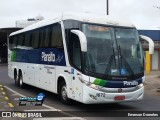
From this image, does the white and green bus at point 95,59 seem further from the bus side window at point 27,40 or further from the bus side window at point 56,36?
the bus side window at point 27,40

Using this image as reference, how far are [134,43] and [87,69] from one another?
2.13 metres

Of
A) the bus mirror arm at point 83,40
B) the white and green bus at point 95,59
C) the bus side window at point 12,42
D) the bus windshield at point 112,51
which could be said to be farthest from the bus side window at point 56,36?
the bus side window at point 12,42

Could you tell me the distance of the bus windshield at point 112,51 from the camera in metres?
12.3

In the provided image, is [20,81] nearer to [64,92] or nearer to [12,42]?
[12,42]

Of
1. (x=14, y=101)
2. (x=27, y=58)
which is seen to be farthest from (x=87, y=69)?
(x=27, y=58)

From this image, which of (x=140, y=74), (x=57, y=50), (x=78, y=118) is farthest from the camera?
(x=57, y=50)

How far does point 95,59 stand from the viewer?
1232cm

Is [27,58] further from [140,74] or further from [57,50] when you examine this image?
[140,74]

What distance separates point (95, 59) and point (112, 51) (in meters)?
0.69

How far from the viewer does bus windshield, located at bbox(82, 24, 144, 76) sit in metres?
12.3

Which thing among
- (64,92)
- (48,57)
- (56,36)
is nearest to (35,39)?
(48,57)

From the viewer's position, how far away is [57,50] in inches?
570

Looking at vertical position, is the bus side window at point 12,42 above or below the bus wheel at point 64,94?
above

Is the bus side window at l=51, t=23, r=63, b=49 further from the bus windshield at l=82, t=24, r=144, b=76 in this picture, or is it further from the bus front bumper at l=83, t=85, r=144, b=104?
the bus front bumper at l=83, t=85, r=144, b=104
